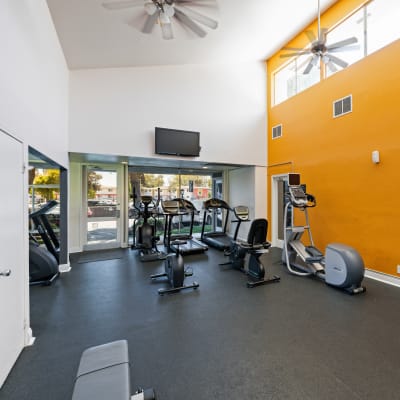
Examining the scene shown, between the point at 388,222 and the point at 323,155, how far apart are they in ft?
6.38

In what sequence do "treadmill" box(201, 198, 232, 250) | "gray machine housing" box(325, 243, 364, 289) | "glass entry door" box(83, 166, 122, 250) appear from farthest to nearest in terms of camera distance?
"glass entry door" box(83, 166, 122, 250)
"treadmill" box(201, 198, 232, 250)
"gray machine housing" box(325, 243, 364, 289)

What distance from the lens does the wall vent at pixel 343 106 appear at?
4.50m

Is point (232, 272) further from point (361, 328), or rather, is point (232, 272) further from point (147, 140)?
point (147, 140)

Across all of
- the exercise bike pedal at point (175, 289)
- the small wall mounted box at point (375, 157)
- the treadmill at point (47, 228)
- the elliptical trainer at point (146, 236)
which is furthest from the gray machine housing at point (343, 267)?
the treadmill at point (47, 228)

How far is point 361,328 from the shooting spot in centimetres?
254

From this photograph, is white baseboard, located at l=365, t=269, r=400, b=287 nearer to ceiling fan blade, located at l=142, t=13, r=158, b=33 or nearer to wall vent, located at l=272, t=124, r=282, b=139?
wall vent, located at l=272, t=124, r=282, b=139

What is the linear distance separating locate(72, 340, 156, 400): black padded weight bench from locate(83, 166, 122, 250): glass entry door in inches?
217

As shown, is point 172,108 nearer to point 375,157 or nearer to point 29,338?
point 375,157

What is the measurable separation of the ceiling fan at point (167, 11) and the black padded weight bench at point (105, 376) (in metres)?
3.52

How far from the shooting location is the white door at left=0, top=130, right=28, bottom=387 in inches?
73.0

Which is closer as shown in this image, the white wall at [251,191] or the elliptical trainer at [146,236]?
the elliptical trainer at [146,236]

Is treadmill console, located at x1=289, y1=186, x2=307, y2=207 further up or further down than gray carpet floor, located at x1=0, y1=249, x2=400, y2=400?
further up

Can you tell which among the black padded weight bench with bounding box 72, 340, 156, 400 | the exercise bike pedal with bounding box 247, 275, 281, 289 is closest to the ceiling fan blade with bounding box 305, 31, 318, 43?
the exercise bike pedal with bounding box 247, 275, 281, 289

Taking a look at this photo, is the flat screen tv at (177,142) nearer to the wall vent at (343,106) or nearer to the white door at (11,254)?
the wall vent at (343,106)
